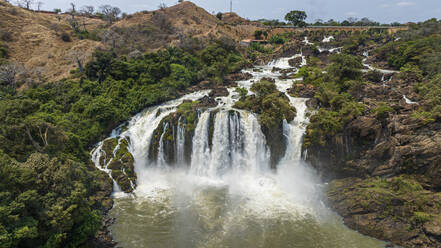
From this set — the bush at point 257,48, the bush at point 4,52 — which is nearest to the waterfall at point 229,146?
the bush at point 257,48

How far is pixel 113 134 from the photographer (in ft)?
82.5

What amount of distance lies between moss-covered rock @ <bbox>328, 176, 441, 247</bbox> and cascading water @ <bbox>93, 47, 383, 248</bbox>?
3.36 feet

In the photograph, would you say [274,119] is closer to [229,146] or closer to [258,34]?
[229,146]

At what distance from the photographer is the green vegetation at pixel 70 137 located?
1090cm

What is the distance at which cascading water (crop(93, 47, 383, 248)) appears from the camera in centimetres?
1484

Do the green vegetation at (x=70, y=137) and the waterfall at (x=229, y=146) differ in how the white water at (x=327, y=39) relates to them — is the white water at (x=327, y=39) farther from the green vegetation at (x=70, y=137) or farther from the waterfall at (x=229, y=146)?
the waterfall at (x=229, y=146)

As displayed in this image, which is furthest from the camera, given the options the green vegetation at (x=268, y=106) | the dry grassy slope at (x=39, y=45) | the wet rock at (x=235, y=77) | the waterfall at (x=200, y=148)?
the dry grassy slope at (x=39, y=45)

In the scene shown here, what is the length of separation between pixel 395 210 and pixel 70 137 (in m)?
25.5

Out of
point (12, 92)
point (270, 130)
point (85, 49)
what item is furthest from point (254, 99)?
point (85, 49)

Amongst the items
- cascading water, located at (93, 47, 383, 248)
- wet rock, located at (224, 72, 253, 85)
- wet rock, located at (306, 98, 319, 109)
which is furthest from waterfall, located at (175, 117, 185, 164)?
wet rock, located at (224, 72, 253, 85)

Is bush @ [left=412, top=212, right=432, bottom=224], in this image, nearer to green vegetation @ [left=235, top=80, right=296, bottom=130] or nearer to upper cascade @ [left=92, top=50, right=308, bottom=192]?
upper cascade @ [left=92, top=50, right=308, bottom=192]

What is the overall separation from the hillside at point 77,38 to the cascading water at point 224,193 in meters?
24.3

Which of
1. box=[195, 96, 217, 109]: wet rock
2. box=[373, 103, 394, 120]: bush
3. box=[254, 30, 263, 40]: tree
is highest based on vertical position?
box=[254, 30, 263, 40]: tree

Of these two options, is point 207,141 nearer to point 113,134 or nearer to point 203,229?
point 203,229
